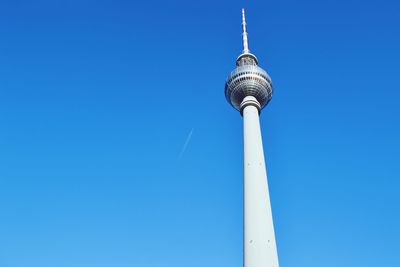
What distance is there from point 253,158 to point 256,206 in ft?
32.5

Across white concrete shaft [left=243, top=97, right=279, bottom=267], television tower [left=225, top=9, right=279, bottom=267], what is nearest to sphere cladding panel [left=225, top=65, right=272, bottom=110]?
television tower [left=225, top=9, right=279, bottom=267]

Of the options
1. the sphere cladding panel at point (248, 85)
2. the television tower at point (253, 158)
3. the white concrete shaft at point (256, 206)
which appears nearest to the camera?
the white concrete shaft at point (256, 206)

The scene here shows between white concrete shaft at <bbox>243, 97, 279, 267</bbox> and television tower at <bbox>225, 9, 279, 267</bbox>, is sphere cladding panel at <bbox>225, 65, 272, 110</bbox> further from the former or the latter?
white concrete shaft at <bbox>243, 97, 279, 267</bbox>

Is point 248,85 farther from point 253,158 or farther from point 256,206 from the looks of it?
point 256,206

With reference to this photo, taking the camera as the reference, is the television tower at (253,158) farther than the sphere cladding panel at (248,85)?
No

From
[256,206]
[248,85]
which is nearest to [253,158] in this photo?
[256,206]

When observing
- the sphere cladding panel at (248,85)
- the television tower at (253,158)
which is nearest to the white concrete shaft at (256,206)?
the television tower at (253,158)

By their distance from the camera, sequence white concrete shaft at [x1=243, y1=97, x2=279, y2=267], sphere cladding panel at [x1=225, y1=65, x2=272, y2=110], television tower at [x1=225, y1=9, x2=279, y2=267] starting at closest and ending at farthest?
1. white concrete shaft at [x1=243, y1=97, x2=279, y2=267]
2. television tower at [x1=225, y1=9, x2=279, y2=267]
3. sphere cladding panel at [x1=225, y1=65, x2=272, y2=110]

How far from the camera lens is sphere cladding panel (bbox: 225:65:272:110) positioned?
267 feet

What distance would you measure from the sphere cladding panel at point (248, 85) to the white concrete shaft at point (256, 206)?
7244mm

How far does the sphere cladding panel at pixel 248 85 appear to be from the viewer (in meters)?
81.3

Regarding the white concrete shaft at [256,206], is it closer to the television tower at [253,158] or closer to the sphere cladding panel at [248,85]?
the television tower at [253,158]

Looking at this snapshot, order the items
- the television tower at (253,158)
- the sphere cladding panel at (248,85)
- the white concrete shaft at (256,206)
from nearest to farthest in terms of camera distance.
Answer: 1. the white concrete shaft at (256,206)
2. the television tower at (253,158)
3. the sphere cladding panel at (248,85)

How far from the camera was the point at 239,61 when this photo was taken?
90062 millimetres
